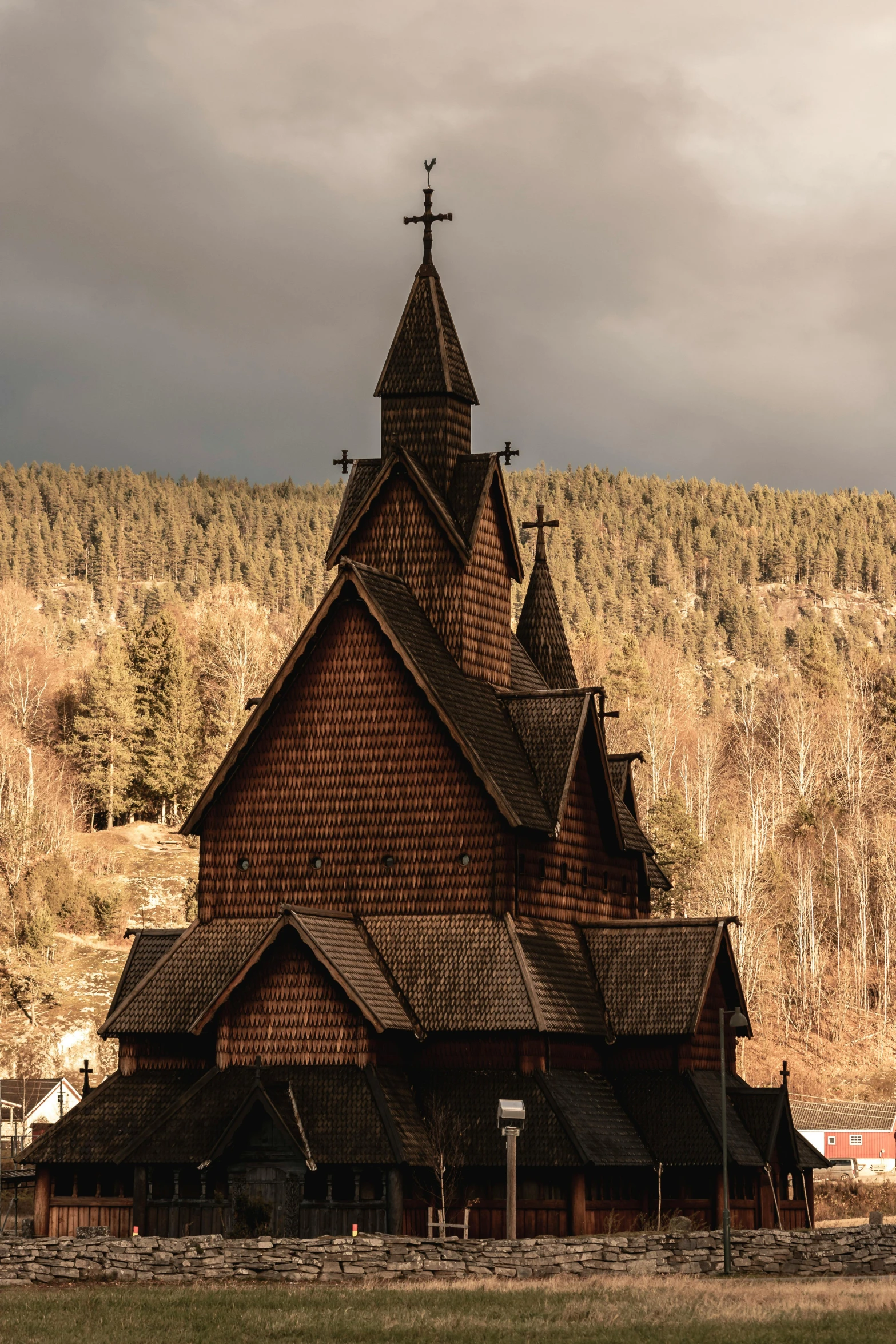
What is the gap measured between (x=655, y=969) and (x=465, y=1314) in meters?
15.8

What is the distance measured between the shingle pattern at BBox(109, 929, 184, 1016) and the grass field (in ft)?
45.1

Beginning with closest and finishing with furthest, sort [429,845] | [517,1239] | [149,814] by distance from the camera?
[517,1239] → [429,845] → [149,814]

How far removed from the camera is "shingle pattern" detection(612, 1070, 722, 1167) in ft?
123

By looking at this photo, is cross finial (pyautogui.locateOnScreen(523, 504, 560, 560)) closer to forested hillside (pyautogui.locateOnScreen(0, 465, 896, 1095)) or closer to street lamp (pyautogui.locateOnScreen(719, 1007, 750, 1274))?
street lamp (pyautogui.locateOnScreen(719, 1007, 750, 1274))

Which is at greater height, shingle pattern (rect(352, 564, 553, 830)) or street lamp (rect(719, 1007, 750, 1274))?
shingle pattern (rect(352, 564, 553, 830))

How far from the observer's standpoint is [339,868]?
129 ft

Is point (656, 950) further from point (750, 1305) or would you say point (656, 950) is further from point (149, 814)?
point (149, 814)

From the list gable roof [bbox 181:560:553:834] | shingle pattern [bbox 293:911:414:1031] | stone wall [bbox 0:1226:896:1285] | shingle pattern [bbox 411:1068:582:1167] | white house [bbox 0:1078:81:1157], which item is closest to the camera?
stone wall [bbox 0:1226:896:1285]

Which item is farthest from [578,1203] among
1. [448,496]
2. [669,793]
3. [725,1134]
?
[669,793]

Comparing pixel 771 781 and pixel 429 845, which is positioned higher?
pixel 771 781

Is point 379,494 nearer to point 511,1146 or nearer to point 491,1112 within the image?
point 491,1112

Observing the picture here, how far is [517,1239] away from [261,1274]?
4142 mm

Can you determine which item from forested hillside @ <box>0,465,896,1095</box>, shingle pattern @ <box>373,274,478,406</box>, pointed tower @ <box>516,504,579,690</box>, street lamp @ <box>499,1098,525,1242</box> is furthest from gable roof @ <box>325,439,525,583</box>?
forested hillside @ <box>0,465,896,1095</box>

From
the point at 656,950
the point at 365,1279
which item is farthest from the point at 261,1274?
the point at 656,950
